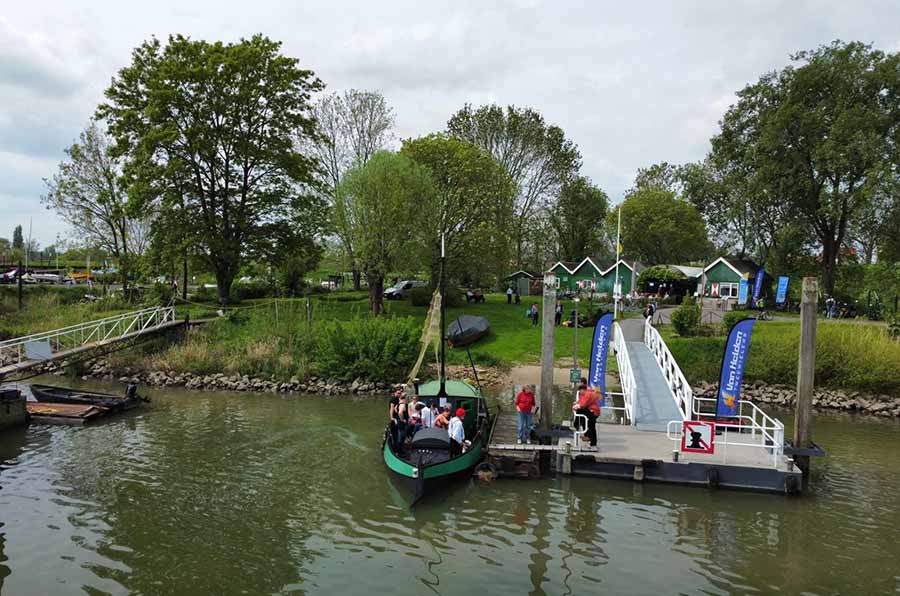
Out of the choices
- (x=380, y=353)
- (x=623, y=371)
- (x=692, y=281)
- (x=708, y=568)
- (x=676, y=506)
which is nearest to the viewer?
(x=708, y=568)

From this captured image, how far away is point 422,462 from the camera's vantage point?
15391 mm

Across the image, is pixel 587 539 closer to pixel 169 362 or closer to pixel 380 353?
pixel 380 353

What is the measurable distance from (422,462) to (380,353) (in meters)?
16.5

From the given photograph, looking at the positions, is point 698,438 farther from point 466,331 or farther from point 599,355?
point 466,331

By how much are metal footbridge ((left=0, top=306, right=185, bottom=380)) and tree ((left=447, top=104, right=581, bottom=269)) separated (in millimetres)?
34039

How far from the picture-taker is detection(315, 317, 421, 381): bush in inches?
1232

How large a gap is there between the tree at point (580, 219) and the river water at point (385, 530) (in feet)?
193

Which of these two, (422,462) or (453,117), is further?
(453,117)

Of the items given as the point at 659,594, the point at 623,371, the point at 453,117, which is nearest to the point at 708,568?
the point at 659,594

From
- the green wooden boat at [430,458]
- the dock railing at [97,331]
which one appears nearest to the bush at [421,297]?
the dock railing at [97,331]

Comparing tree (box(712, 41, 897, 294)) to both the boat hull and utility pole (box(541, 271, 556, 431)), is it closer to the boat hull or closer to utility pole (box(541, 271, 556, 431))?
utility pole (box(541, 271, 556, 431))

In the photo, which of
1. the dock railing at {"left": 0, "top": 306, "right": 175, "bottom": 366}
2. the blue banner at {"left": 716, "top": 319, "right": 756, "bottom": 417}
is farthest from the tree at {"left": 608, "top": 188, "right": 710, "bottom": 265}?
the dock railing at {"left": 0, "top": 306, "right": 175, "bottom": 366}

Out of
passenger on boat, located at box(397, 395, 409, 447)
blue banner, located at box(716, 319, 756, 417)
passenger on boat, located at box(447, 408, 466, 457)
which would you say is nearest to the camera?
passenger on boat, located at box(447, 408, 466, 457)

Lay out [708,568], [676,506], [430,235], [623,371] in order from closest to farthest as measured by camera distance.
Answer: [708,568]
[676,506]
[623,371]
[430,235]
